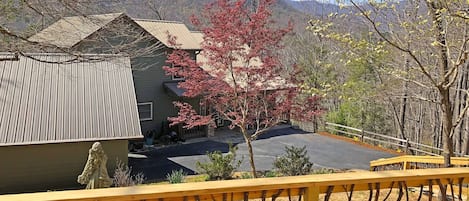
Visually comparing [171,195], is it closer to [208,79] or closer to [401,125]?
[208,79]

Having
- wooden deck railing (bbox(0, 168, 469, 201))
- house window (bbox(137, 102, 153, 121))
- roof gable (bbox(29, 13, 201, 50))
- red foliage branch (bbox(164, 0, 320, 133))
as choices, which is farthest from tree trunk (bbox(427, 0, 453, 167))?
house window (bbox(137, 102, 153, 121))

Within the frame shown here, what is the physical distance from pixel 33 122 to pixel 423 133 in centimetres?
1986

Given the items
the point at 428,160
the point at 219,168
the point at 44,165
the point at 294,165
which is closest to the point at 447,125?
the point at 428,160

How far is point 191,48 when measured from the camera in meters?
18.3

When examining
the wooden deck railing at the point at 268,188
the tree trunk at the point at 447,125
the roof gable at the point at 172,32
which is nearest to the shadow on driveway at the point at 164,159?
the roof gable at the point at 172,32

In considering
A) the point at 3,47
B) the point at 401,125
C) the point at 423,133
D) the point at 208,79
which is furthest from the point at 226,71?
the point at 423,133

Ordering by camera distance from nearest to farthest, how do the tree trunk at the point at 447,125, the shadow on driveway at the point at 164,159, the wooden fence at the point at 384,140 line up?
1. the tree trunk at the point at 447,125
2. the shadow on driveway at the point at 164,159
3. the wooden fence at the point at 384,140

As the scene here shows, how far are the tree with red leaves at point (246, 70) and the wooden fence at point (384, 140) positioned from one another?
308 inches

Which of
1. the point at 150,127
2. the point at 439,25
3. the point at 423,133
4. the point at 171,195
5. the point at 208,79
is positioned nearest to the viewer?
the point at 171,195

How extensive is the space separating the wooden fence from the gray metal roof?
37.1 feet

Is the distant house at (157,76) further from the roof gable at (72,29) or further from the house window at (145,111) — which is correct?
the roof gable at (72,29)

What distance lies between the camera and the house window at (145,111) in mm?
17422

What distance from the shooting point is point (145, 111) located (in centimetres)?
1759

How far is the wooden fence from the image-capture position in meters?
16.1
